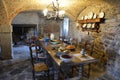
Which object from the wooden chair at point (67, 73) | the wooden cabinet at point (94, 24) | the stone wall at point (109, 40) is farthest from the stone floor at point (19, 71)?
the wooden cabinet at point (94, 24)

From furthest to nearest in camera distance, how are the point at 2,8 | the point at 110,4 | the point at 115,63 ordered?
the point at 2,8
the point at 110,4
the point at 115,63

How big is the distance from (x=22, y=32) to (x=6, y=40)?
A: 10.7ft

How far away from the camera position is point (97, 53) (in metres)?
3.91

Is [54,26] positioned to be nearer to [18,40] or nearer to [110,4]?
[18,40]

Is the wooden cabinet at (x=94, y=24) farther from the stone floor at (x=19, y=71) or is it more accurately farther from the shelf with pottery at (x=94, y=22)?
the stone floor at (x=19, y=71)

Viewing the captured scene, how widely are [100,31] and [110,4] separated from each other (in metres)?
0.85

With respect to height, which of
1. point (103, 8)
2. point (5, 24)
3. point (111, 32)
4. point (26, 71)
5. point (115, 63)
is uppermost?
point (103, 8)

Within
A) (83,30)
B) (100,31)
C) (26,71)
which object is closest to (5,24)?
(26,71)

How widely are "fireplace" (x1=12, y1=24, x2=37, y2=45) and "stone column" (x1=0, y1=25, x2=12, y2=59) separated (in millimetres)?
2969

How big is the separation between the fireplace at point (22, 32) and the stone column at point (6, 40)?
2969 millimetres

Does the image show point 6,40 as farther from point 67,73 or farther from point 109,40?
point 109,40

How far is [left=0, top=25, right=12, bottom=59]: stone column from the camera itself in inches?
179

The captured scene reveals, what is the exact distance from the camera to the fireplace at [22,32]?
25.2 feet

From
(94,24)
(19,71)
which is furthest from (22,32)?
(94,24)
